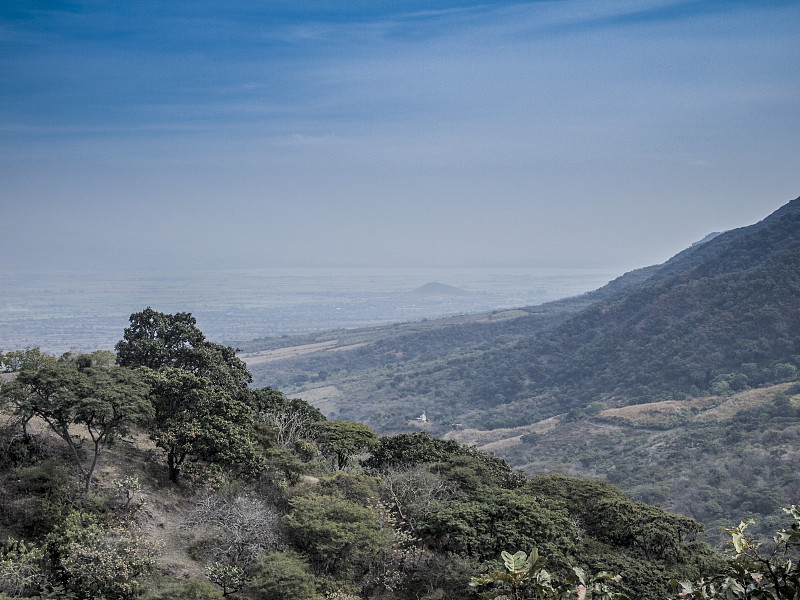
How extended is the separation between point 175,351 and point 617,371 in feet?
336

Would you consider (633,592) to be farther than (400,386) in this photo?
No

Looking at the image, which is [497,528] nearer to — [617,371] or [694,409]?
[694,409]

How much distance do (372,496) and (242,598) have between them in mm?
6347

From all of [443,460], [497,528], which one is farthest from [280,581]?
[443,460]

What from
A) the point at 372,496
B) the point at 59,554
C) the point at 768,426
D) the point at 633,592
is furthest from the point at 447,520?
the point at 768,426

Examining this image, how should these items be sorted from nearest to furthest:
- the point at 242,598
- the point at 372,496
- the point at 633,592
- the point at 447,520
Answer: the point at 242,598 < the point at 633,592 < the point at 447,520 < the point at 372,496

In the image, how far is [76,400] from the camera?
693 inches

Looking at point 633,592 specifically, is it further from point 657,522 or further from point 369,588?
point 369,588

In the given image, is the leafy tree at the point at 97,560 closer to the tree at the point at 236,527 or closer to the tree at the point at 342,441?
the tree at the point at 236,527

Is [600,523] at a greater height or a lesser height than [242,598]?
lesser

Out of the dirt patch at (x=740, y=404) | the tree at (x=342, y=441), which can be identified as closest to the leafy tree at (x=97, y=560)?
the tree at (x=342, y=441)

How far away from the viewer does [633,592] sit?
59.3 feet

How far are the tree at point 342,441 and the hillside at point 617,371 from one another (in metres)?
39.2

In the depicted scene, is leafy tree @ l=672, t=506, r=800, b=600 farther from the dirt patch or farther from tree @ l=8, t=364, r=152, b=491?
the dirt patch
